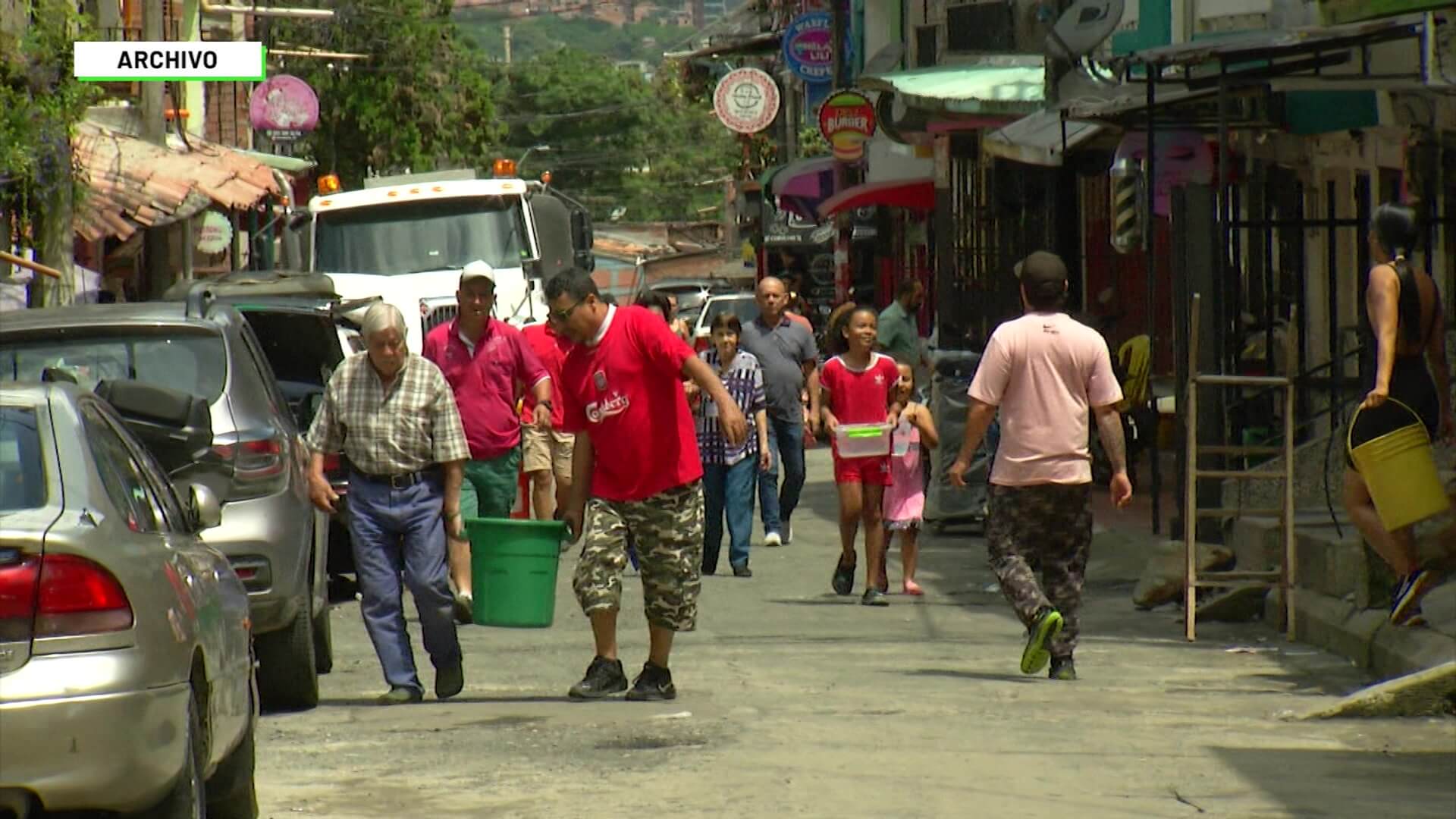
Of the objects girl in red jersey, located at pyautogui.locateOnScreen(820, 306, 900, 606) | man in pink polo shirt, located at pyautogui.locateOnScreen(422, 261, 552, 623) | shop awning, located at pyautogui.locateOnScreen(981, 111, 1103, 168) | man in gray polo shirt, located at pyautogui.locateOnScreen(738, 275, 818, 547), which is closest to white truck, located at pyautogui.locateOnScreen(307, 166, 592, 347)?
shop awning, located at pyautogui.locateOnScreen(981, 111, 1103, 168)

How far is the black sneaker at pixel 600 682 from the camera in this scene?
10383 millimetres

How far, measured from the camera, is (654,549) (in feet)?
33.6

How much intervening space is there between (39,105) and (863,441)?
274 inches

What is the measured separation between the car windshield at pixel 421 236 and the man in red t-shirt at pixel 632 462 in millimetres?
13656

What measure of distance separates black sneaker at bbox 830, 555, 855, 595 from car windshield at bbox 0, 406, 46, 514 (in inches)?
Result: 347

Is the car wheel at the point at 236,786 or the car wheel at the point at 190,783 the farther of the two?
the car wheel at the point at 236,786

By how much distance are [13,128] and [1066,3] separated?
11.3 m

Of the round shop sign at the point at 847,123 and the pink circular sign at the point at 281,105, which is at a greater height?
the pink circular sign at the point at 281,105

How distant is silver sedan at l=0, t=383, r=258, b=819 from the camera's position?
5676 mm

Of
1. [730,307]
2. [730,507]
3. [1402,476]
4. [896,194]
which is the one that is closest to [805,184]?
[730,307]

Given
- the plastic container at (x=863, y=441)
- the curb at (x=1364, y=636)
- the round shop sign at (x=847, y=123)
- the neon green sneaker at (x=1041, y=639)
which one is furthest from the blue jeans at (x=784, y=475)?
the round shop sign at (x=847, y=123)

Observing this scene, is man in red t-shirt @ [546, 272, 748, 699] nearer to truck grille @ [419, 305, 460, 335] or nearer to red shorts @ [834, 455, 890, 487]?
red shorts @ [834, 455, 890, 487]

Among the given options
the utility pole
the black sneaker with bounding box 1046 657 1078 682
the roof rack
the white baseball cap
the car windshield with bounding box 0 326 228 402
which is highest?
the utility pole

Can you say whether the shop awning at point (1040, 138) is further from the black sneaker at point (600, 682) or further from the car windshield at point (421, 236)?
the black sneaker at point (600, 682)
